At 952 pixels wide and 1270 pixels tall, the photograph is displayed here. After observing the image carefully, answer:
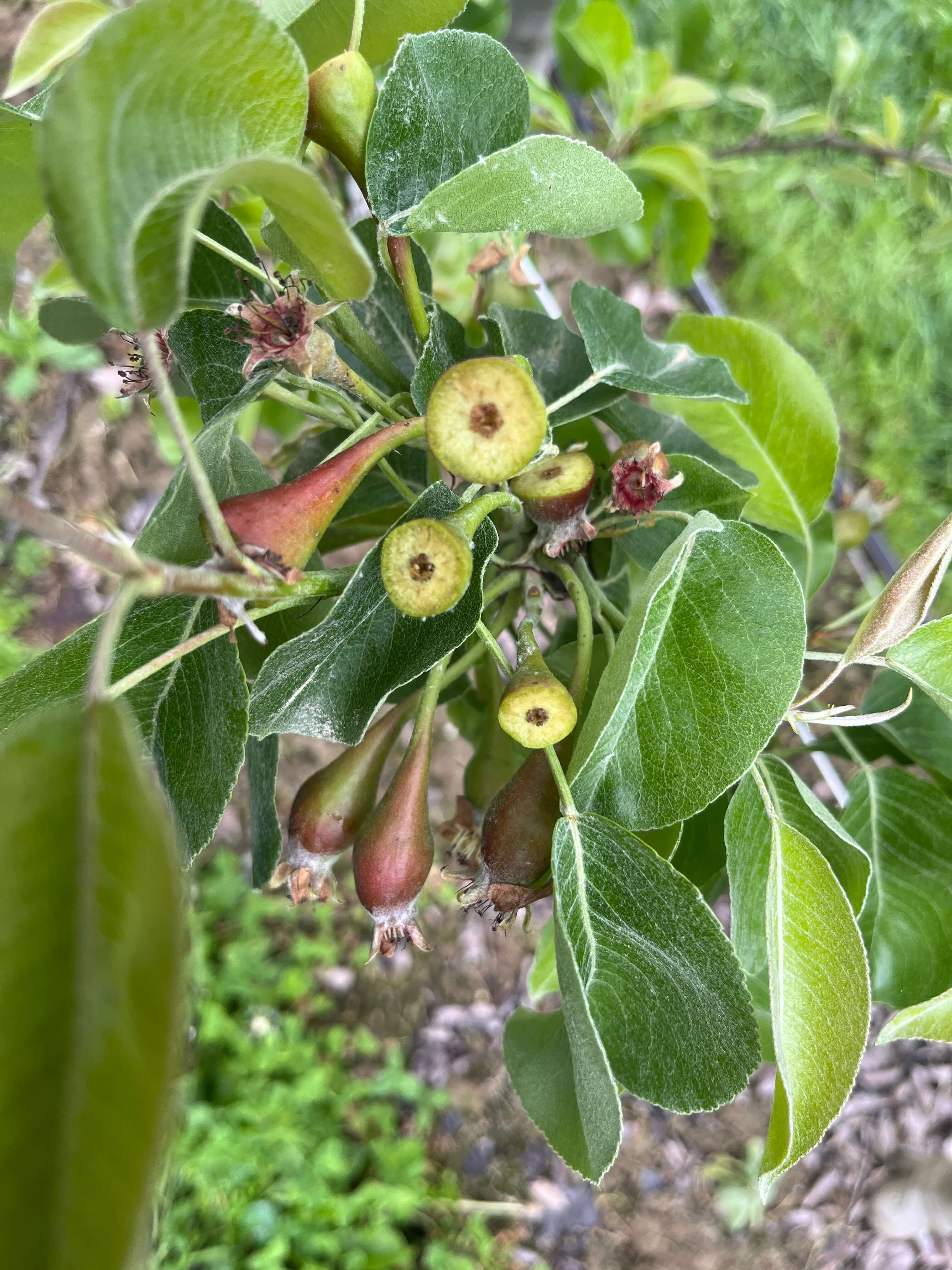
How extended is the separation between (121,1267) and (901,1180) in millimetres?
1737

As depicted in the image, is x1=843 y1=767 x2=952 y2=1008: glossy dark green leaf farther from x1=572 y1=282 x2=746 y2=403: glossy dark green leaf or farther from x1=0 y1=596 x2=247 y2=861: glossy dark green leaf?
x1=0 y1=596 x2=247 y2=861: glossy dark green leaf

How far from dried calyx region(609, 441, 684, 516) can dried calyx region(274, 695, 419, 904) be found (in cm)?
20

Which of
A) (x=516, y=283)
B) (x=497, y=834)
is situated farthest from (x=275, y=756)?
(x=516, y=283)

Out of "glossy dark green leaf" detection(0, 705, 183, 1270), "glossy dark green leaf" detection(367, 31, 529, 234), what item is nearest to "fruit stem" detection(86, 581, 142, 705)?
"glossy dark green leaf" detection(0, 705, 183, 1270)

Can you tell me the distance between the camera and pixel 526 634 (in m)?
0.43

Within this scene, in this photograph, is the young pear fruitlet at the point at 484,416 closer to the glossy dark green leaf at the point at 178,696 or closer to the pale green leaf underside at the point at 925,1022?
the glossy dark green leaf at the point at 178,696

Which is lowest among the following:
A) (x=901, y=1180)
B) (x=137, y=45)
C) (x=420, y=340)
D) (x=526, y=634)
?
(x=901, y=1180)

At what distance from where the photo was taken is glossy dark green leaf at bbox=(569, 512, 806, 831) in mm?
391

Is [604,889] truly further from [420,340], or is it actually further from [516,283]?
[516,283]

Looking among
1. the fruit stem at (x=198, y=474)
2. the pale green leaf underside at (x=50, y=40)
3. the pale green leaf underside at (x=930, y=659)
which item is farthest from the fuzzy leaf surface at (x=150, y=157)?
the pale green leaf underside at (x=50, y=40)

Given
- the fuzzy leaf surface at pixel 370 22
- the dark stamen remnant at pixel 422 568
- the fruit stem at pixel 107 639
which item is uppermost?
the fuzzy leaf surface at pixel 370 22

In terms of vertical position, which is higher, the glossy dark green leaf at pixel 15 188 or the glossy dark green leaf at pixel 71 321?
the glossy dark green leaf at pixel 15 188

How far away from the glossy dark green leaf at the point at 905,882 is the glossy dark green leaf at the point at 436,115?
0.49m

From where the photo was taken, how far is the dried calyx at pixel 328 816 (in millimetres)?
467
